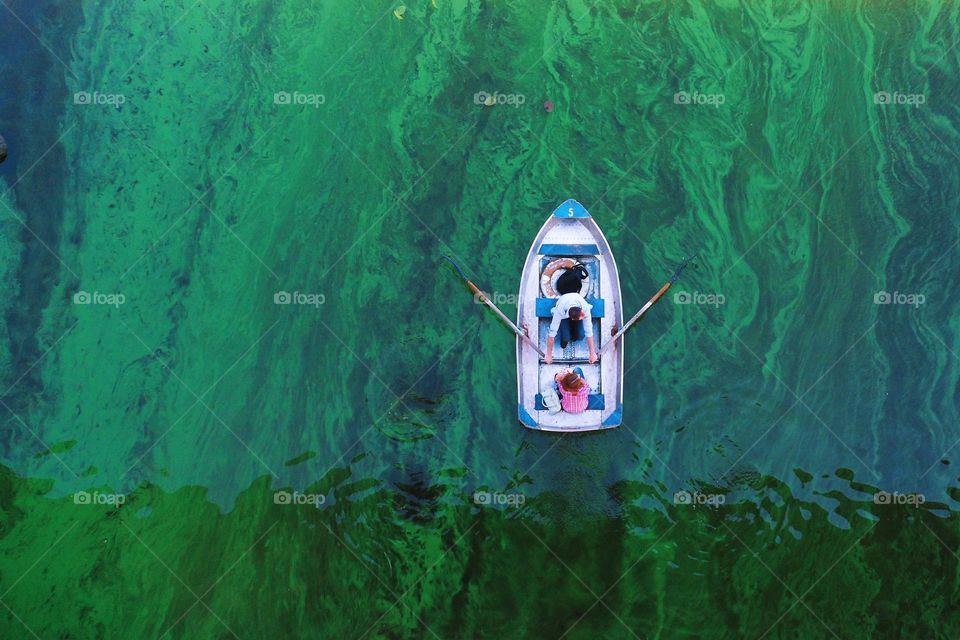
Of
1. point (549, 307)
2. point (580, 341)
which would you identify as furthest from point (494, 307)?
point (580, 341)

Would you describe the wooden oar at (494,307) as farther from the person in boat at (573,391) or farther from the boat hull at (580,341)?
the person in boat at (573,391)

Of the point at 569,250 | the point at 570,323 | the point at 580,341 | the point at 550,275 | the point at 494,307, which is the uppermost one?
the point at 569,250

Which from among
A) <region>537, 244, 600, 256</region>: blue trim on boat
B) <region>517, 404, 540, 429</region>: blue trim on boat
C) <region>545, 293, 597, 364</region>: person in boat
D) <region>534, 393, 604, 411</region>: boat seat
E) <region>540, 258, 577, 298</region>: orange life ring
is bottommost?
<region>517, 404, 540, 429</region>: blue trim on boat

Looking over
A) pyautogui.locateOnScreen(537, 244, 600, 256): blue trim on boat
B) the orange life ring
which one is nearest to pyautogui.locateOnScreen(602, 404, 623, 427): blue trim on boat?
the orange life ring

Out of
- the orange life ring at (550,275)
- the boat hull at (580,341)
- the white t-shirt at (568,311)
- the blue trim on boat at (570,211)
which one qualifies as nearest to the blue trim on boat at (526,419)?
the boat hull at (580,341)

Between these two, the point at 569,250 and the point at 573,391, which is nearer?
the point at 573,391

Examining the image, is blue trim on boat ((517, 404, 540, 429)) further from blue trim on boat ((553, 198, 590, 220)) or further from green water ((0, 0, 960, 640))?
blue trim on boat ((553, 198, 590, 220))

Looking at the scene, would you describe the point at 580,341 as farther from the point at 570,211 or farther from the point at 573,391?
the point at 570,211
